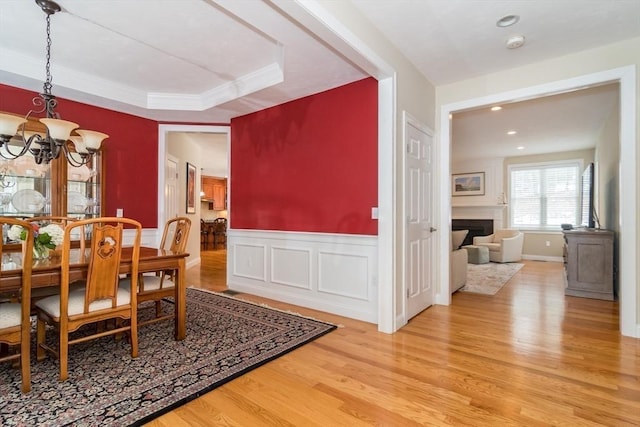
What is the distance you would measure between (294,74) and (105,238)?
2.23 metres

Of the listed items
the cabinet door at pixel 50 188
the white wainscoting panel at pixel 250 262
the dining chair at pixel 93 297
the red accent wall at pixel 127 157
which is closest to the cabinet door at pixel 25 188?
the cabinet door at pixel 50 188

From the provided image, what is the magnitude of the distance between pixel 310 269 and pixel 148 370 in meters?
1.93

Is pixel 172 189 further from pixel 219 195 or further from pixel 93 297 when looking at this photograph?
pixel 219 195

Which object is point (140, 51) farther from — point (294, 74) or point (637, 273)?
point (637, 273)

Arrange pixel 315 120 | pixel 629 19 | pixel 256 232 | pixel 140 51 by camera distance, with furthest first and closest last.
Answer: pixel 256 232, pixel 315 120, pixel 140 51, pixel 629 19

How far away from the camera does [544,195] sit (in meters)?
7.81

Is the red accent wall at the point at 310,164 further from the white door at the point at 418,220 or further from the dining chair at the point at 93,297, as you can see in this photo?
the dining chair at the point at 93,297

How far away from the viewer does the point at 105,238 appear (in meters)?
2.17

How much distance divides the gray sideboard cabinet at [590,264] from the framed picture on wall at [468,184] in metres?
4.20

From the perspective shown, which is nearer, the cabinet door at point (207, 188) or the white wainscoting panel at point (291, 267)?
the white wainscoting panel at point (291, 267)

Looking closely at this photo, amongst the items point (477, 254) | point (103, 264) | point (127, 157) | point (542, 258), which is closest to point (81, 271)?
point (103, 264)

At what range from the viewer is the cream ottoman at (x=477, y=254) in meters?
6.98

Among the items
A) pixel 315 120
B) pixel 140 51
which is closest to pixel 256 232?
pixel 315 120

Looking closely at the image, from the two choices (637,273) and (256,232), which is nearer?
(637,273)
